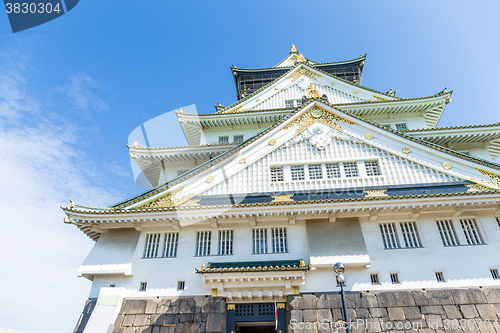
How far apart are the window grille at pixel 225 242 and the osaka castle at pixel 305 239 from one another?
0.05 metres

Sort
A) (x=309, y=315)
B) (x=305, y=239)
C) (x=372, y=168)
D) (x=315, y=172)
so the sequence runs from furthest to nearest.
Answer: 1. (x=315, y=172)
2. (x=372, y=168)
3. (x=305, y=239)
4. (x=309, y=315)

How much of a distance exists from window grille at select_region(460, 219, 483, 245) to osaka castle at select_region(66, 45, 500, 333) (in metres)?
0.05

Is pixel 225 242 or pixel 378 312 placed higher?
pixel 225 242

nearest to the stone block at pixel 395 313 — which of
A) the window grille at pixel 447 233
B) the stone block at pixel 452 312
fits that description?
the stone block at pixel 452 312

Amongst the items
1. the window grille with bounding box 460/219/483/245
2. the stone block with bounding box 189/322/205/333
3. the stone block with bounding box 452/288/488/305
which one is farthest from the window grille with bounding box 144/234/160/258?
the window grille with bounding box 460/219/483/245

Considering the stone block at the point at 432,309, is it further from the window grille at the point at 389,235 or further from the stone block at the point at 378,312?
the window grille at the point at 389,235

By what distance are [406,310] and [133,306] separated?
1165cm

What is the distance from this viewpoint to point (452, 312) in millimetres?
12156

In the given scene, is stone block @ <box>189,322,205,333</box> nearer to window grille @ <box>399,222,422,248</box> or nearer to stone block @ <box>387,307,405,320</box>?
stone block @ <box>387,307,405,320</box>

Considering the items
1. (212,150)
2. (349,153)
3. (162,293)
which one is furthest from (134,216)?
(349,153)

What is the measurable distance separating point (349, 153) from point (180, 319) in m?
11.7

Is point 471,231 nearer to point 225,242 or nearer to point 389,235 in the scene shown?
point 389,235

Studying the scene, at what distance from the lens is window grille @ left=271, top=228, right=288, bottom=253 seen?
47.1ft

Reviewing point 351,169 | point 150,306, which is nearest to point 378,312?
point 351,169
